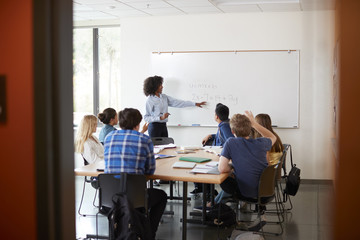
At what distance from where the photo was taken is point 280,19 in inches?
259

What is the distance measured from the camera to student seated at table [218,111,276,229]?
12.7ft

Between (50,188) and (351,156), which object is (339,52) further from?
(50,188)

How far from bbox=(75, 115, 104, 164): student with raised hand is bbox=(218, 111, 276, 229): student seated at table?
58.4 inches

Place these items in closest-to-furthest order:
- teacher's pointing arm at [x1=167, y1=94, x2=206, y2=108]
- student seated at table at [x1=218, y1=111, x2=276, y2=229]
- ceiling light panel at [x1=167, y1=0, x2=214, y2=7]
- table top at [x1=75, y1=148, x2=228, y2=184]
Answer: table top at [x1=75, y1=148, x2=228, y2=184] < student seated at table at [x1=218, y1=111, x2=276, y2=229] < ceiling light panel at [x1=167, y1=0, x2=214, y2=7] < teacher's pointing arm at [x1=167, y1=94, x2=206, y2=108]

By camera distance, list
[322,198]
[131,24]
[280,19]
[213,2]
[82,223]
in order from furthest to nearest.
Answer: [131,24] < [280,19] < [213,2] < [82,223] < [322,198]

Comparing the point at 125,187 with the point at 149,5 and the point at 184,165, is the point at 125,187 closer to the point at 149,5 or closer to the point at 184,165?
the point at 184,165

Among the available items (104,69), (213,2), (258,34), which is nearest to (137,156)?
(213,2)

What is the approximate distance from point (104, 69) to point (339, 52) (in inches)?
260

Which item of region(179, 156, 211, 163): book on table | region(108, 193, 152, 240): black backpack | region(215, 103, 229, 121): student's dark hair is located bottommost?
region(108, 193, 152, 240): black backpack

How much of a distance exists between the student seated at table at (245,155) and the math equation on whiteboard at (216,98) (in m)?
2.78

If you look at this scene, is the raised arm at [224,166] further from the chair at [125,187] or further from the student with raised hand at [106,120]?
the student with raised hand at [106,120]

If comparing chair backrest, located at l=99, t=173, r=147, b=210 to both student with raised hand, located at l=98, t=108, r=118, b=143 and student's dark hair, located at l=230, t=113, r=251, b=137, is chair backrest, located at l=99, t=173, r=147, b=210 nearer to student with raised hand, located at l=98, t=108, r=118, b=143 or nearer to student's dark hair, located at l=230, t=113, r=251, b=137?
student's dark hair, located at l=230, t=113, r=251, b=137

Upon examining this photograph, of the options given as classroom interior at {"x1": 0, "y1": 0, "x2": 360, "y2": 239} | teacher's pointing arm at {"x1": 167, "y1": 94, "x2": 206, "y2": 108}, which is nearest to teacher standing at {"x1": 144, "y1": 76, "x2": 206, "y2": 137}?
teacher's pointing arm at {"x1": 167, "y1": 94, "x2": 206, "y2": 108}

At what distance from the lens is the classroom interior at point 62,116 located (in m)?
1.33
